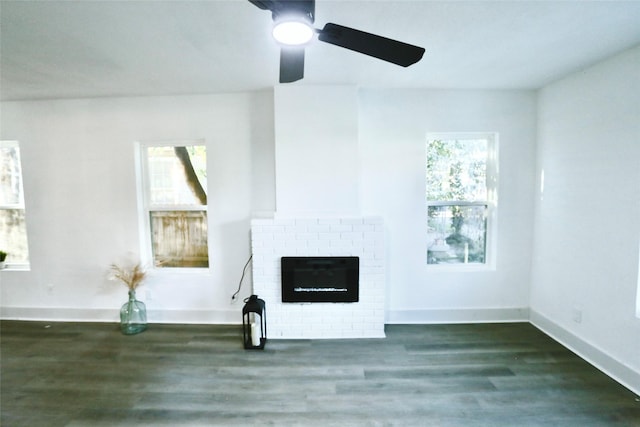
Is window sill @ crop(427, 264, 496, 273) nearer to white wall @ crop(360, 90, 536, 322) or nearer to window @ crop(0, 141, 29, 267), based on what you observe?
white wall @ crop(360, 90, 536, 322)

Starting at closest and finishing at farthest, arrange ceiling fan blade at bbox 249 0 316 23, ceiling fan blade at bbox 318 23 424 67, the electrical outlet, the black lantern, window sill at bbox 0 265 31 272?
ceiling fan blade at bbox 249 0 316 23 → ceiling fan blade at bbox 318 23 424 67 → the electrical outlet → the black lantern → window sill at bbox 0 265 31 272

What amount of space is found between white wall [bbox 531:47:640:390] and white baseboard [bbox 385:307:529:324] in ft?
0.69

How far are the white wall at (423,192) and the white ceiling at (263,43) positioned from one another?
23 cm

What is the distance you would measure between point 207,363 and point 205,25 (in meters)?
2.58

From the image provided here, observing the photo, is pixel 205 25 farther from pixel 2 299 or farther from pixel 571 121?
pixel 2 299

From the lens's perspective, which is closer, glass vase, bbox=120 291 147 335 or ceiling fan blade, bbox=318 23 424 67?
ceiling fan blade, bbox=318 23 424 67

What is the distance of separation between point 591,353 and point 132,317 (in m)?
4.36

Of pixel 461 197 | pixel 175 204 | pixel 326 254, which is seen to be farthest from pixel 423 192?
pixel 175 204

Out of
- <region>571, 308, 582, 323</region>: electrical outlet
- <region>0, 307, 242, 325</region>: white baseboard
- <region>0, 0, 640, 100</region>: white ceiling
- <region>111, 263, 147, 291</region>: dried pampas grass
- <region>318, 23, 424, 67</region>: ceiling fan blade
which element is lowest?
<region>0, 307, 242, 325</region>: white baseboard

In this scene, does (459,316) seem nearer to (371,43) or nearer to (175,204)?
(371,43)

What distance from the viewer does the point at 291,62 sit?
1.51 meters

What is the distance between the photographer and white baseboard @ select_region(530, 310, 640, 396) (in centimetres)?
210

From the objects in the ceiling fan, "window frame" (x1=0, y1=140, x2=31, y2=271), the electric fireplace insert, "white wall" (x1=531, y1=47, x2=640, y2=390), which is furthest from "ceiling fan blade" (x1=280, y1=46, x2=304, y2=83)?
"window frame" (x1=0, y1=140, x2=31, y2=271)

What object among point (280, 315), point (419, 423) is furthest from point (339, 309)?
point (419, 423)
